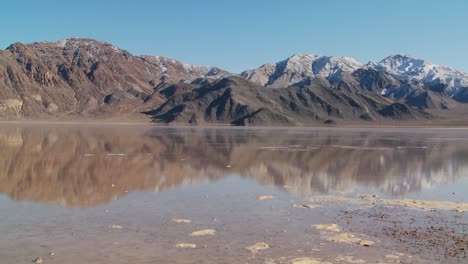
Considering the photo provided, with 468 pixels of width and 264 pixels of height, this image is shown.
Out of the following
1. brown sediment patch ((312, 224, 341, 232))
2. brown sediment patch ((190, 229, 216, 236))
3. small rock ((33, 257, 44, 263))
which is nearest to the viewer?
small rock ((33, 257, 44, 263))

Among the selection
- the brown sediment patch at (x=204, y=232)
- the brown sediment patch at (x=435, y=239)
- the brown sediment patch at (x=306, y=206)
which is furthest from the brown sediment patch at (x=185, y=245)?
the brown sediment patch at (x=306, y=206)

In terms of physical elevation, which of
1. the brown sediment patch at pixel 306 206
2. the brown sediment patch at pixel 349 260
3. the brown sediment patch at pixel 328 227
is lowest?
the brown sediment patch at pixel 349 260

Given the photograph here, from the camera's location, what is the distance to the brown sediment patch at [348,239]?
1600 cm

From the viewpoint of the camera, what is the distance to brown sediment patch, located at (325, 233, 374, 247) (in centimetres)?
1600

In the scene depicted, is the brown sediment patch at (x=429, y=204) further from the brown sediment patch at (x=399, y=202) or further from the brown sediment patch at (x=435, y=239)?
the brown sediment patch at (x=435, y=239)

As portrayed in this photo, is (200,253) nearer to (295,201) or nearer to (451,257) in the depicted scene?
(451,257)

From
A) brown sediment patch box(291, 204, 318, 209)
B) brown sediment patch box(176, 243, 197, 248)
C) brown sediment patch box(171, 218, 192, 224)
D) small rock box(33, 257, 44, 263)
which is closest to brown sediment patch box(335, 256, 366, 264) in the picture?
brown sediment patch box(176, 243, 197, 248)

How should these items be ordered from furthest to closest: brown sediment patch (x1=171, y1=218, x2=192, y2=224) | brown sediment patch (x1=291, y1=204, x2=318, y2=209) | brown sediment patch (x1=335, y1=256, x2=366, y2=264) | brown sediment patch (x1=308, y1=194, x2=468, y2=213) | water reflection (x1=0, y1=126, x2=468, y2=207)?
water reflection (x1=0, y1=126, x2=468, y2=207) < brown sediment patch (x1=308, y1=194, x2=468, y2=213) < brown sediment patch (x1=291, y1=204, x2=318, y2=209) < brown sediment patch (x1=171, y1=218, x2=192, y2=224) < brown sediment patch (x1=335, y1=256, x2=366, y2=264)

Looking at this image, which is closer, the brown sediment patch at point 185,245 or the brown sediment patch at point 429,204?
the brown sediment patch at point 185,245

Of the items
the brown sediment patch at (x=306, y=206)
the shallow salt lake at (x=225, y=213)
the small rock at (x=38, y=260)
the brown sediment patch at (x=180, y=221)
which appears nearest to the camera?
the small rock at (x=38, y=260)

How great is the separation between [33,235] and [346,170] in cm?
2647

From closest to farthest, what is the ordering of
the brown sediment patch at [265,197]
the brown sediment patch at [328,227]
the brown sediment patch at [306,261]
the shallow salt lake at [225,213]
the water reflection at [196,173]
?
1. the brown sediment patch at [306,261]
2. the shallow salt lake at [225,213]
3. the brown sediment patch at [328,227]
4. the brown sediment patch at [265,197]
5. the water reflection at [196,173]

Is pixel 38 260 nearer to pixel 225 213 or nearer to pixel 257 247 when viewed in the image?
pixel 257 247

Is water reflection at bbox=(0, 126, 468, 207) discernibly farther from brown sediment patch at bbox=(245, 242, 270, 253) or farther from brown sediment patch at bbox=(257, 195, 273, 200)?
brown sediment patch at bbox=(245, 242, 270, 253)
